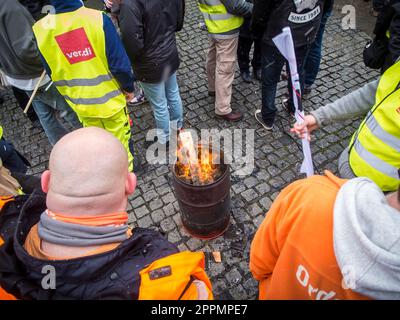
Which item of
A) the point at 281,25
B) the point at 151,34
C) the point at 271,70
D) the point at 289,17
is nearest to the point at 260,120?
the point at 271,70

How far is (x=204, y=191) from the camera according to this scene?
3.28 m

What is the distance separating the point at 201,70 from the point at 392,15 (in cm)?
377

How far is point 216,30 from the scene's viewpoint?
14.9 feet

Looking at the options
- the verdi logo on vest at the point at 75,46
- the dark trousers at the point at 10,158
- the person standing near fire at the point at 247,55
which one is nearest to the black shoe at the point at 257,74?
the person standing near fire at the point at 247,55

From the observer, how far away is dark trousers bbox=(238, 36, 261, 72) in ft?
17.8

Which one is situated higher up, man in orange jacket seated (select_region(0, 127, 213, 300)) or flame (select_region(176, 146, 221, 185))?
man in orange jacket seated (select_region(0, 127, 213, 300))

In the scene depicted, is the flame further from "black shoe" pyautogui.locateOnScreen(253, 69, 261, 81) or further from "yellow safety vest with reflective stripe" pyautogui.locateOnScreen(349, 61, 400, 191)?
"black shoe" pyautogui.locateOnScreen(253, 69, 261, 81)

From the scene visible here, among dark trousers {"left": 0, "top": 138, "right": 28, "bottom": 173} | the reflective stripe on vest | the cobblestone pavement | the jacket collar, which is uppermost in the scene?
the jacket collar

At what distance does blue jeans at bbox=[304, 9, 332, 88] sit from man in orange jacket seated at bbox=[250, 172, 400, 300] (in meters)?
3.89

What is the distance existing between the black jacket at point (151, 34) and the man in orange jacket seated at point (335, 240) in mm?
2722

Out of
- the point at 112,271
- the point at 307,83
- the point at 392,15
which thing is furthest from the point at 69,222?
the point at 307,83

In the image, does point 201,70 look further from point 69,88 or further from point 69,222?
point 69,222

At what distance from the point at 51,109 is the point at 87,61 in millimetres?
1469

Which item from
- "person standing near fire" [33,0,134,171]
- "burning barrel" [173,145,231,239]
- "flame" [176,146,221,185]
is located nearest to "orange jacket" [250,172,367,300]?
"burning barrel" [173,145,231,239]
